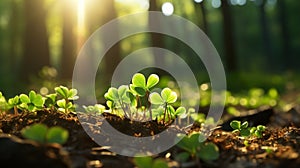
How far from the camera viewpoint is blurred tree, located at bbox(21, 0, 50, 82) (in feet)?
55.3

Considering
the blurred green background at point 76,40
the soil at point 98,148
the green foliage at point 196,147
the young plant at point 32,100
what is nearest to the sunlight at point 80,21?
the blurred green background at point 76,40

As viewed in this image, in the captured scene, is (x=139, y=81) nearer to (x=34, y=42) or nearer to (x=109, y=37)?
(x=109, y=37)

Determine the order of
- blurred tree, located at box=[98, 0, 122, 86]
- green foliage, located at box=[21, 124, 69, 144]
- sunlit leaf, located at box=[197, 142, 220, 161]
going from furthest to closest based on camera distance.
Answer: blurred tree, located at box=[98, 0, 122, 86]
sunlit leaf, located at box=[197, 142, 220, 161]
green foliage, located at box=[21, 124, 69, 144]

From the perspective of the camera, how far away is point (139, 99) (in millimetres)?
2658

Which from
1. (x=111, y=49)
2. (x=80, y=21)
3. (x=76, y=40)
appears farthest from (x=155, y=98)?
(x=76, y=40)

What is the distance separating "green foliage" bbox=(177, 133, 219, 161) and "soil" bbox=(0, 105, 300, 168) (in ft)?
0.17

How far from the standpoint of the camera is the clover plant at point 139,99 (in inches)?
97.1

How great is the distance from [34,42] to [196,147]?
16.1 meters

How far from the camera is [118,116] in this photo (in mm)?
2666

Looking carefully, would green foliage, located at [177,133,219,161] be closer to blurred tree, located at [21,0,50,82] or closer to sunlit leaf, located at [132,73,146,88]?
sunlit leaf, located at [132,73,146,88]

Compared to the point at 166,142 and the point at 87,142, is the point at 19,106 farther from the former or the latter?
the point at 166,142

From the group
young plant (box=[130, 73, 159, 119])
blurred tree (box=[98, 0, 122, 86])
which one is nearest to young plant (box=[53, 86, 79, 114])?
young plant (box=[130, 73, 159, 119])

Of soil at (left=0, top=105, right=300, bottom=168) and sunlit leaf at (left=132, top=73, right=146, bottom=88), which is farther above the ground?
sunlit leaf at (left=132, top=73, right=146, bottom=88)

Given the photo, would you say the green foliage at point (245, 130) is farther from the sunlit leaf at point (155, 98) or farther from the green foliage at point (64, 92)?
the green foliage at point (64, 92)
